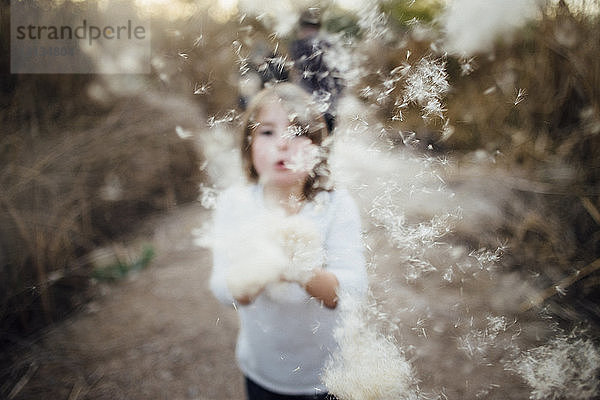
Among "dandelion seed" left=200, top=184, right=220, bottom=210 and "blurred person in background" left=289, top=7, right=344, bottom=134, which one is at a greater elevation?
"blurred person in background" left=289, top=7, right=344, bottom=134

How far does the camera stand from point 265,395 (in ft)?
1.50

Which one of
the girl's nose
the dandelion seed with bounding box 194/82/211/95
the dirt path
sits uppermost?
the dandelion seed with bounding box 194/82/211/95

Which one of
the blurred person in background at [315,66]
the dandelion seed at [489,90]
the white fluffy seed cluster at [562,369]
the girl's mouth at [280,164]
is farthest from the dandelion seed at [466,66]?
the white fluffy seed cluster at [562,369]

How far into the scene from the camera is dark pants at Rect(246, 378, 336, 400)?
453mm

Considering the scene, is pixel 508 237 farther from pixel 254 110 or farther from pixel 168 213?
pixel 168 213

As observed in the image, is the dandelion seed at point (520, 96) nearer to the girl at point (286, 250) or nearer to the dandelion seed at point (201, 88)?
the girl at point (286, 250)

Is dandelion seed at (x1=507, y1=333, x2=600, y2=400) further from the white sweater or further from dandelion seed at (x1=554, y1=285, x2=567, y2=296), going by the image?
the white sweater

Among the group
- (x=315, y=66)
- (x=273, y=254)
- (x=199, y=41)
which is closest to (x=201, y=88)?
(x=199, y=41)

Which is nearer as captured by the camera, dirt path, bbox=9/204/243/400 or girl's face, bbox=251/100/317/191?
girl's face, bbox=251/100/317/191

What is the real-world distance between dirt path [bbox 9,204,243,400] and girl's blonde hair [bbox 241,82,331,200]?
22 cm

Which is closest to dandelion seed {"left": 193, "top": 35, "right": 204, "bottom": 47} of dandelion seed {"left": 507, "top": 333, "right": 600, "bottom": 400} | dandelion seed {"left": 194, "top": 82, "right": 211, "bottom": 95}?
A: dandelion seed {"left": 194, "top": 82, "right": 211, "bottom": 95}

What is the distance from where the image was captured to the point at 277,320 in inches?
17.4

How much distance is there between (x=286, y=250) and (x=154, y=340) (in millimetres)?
380

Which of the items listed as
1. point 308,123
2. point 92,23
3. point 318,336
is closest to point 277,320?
point 318,336
